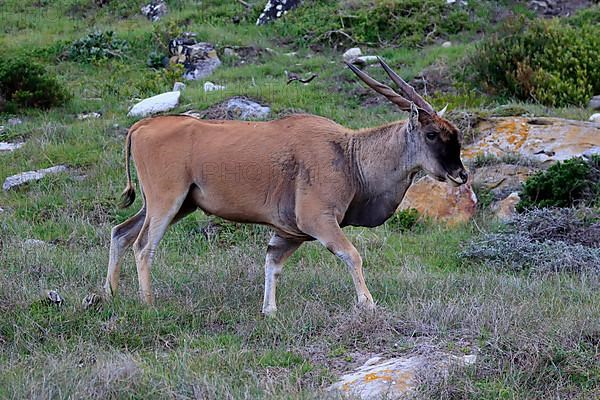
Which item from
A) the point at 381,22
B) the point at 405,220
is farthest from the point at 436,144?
the point at 381,22

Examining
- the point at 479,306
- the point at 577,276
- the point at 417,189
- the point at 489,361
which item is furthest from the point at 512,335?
the point at 417,189

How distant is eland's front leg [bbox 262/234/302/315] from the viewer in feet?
25.4

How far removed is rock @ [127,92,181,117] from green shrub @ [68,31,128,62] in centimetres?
357

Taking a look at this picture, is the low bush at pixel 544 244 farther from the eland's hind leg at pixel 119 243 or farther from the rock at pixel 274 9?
the rock at pixel 274 9

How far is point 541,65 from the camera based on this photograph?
15.4m

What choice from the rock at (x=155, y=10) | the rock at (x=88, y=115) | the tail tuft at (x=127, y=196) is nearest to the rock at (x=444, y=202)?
the tail tuft at (x=127, y=196)

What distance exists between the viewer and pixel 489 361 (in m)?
5.92

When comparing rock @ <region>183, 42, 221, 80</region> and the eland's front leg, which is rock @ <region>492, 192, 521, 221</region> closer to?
the eland's front leg

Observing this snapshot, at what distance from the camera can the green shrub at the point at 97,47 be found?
700 inches

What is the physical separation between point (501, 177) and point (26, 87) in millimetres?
7753

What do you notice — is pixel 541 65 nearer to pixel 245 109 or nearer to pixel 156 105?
pixel 245 109

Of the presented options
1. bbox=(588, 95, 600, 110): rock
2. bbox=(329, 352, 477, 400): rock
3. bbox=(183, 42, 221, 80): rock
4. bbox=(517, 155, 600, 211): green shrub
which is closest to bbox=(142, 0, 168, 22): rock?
bbox=(183, 42, 221, 80): rock

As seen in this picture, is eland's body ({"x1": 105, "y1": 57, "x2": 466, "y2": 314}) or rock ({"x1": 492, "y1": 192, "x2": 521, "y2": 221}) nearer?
eland's body ({"x1": 105, "y1": 57, "x2": 466, "y2": 314})

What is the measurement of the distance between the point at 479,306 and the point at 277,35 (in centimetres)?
1271
